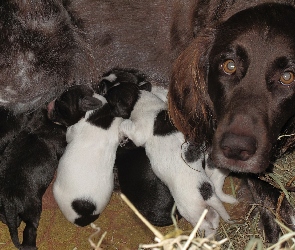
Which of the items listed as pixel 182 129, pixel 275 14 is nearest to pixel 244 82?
pixel 275 14

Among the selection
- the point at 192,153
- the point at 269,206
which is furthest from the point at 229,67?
the point at 269,206

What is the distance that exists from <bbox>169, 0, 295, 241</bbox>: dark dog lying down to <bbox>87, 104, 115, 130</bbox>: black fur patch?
1.92ft

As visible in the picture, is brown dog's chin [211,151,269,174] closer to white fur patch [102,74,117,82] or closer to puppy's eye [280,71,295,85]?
puppy's eye [280,71,295,85]

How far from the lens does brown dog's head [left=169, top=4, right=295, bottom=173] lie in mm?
3105

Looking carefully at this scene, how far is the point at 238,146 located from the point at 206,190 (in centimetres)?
56

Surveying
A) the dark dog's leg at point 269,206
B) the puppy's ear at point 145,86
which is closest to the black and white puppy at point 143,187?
the puppy's ear at point 145,86

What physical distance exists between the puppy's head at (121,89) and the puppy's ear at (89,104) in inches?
5.8

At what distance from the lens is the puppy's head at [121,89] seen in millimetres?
3996

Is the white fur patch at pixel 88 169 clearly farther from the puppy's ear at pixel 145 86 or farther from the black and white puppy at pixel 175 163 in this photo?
the puppy's ear at pixel 145 86

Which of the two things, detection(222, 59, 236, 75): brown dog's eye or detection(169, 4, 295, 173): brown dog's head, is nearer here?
detection(169, 4, 295, 173): brown dog's head

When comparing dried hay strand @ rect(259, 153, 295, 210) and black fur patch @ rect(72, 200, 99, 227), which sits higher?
dried hay strand @ rect(259, 153, 295, 210)

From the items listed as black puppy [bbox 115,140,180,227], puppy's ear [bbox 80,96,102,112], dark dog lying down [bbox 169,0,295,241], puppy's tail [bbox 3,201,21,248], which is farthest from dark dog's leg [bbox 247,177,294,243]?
puppy's tail [bbox 3,201,21,248]

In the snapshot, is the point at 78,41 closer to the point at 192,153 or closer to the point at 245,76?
the point at 192,153

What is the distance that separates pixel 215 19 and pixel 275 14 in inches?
19.7
